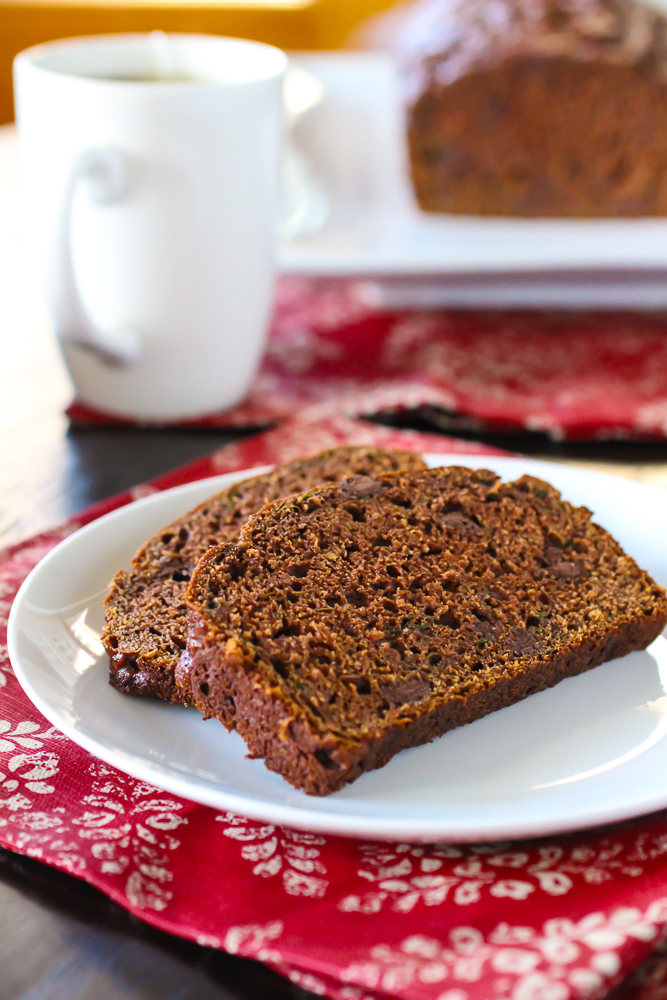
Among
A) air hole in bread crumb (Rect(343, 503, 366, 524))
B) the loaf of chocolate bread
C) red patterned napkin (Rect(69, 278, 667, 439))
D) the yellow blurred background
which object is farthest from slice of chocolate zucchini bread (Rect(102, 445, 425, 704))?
the yellow blurred background

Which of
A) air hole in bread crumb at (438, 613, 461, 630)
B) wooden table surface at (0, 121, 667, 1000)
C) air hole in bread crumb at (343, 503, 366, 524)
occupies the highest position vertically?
air hole in bread crumb at (343, 503, 366, 524)

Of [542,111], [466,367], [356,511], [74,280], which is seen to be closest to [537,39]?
[542,111]

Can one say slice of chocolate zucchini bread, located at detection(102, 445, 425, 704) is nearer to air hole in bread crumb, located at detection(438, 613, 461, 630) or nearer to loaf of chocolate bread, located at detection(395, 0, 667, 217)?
air hole in bread crumb, located at detection(438, 613, 461, 630)

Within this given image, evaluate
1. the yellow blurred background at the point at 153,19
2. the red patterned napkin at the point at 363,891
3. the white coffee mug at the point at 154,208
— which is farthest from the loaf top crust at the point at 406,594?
the yellow blurred background at the point at 153,19

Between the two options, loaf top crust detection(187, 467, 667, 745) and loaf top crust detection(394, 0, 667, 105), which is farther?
loaf top crust detection(394, 0, 667, 105)

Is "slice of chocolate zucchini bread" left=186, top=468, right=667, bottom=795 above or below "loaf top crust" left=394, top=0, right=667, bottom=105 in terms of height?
below
